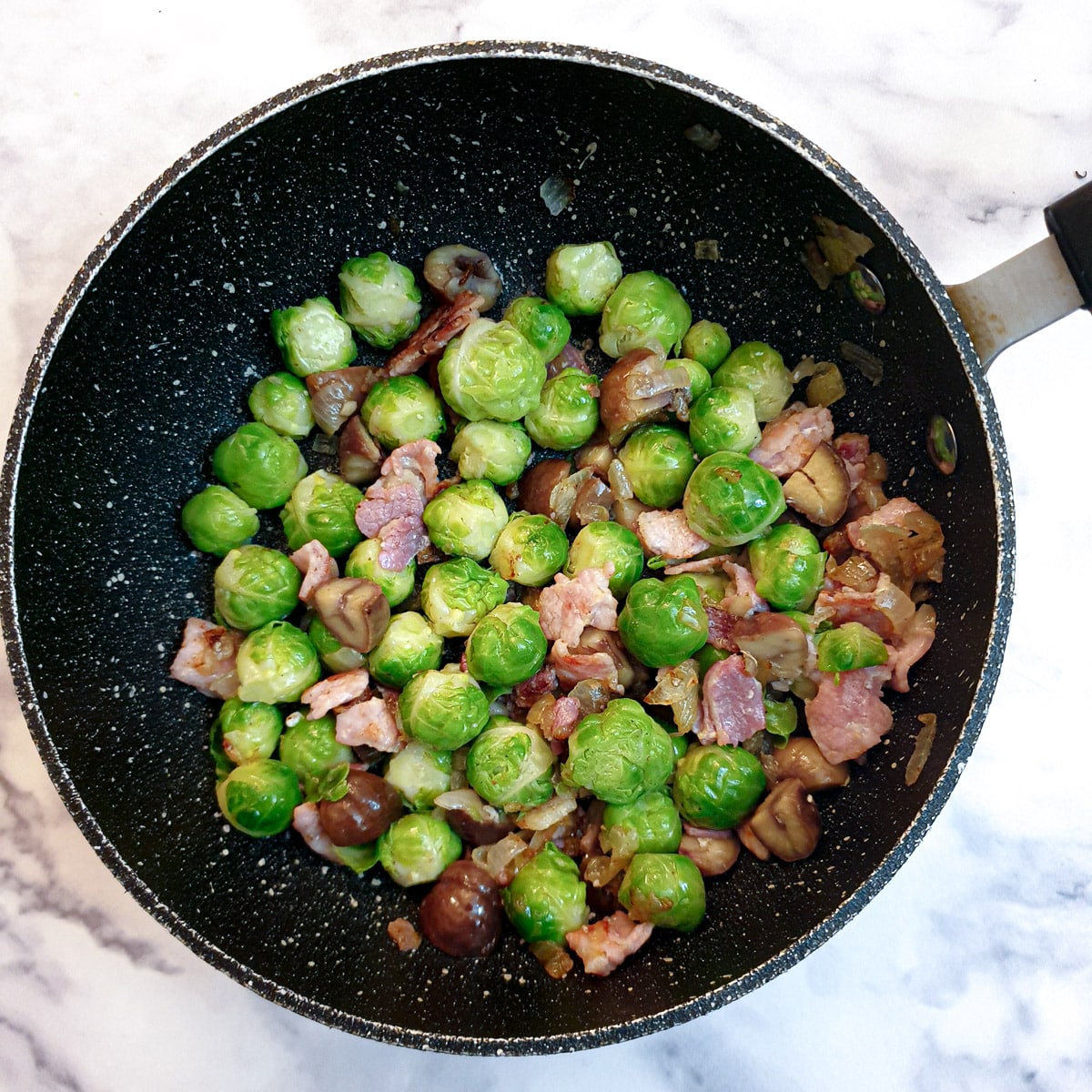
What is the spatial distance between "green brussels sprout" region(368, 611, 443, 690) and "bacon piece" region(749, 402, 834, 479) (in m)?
0.97

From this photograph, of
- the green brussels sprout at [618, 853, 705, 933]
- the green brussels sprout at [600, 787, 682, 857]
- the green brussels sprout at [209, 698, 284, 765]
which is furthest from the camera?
the green brussels sprout at [209, 698, 284, 765]

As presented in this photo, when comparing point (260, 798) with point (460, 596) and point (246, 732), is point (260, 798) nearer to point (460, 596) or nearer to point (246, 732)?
point (246, 732)

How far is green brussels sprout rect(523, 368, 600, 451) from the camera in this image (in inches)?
98.9

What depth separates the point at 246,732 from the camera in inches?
93.7

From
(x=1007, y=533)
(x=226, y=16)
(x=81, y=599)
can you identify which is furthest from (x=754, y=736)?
(x=226, y=16)

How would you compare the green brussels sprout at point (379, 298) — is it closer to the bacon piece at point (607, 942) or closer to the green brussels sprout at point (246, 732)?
the green brussels sprout at point (246, 732)

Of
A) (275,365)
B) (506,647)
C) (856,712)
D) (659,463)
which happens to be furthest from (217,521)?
(856,712)

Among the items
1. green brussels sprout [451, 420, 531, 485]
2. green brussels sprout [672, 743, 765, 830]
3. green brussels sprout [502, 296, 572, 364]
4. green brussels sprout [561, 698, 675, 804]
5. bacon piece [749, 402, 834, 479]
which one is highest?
green brussels sprout [502, 296, 572, 364]

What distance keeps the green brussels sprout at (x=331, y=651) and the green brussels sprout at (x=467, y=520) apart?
1.17 ft

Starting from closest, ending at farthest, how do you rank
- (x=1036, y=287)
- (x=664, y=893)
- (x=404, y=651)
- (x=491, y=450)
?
(x=1036, y=287), (x=664, y=893), (x=404, y=651), (x=491, y=450)

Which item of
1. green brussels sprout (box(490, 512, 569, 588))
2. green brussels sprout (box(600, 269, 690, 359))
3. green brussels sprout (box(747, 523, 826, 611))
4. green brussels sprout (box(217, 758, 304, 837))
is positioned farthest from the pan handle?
green brussels sprout (box(217, 758, 304, 837))

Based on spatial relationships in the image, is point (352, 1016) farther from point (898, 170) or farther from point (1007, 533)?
point (898, 170)

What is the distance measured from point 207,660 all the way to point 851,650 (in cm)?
158

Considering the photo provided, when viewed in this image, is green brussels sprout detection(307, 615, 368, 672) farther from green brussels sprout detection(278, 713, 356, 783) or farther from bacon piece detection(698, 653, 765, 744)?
bacon piece detection(698, 653, 765, 744)
